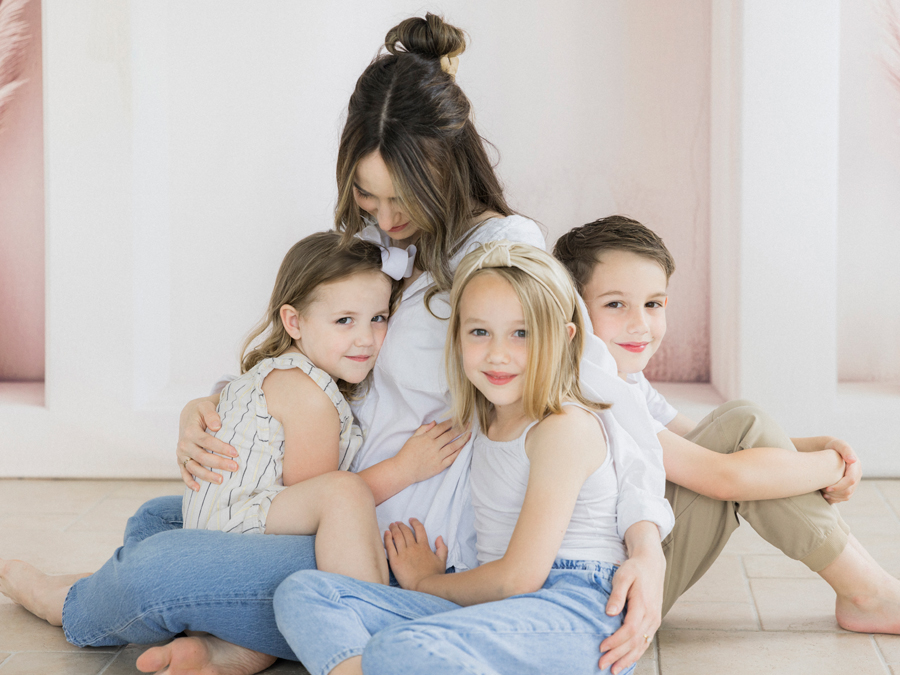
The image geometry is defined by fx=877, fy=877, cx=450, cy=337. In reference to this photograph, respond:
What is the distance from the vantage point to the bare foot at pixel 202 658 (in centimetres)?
151

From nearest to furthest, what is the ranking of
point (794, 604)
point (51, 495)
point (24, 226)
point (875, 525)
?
point (794, 604), point (875, 525), point (51, 495), point (24, 226)

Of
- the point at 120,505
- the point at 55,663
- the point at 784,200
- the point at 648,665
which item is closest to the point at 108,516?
the point at 120,505

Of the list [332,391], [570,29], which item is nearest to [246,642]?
[332,391]

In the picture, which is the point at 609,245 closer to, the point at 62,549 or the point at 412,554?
the point at 412,554

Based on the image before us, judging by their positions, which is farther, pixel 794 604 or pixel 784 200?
pixel 784 200

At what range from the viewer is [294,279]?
5.85 feet

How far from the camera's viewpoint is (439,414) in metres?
1.72

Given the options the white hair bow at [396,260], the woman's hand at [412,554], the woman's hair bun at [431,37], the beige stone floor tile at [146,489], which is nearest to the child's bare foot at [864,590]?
the woman's hand at [412,554]

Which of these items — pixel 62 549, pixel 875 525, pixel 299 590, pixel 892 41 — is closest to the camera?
pixel 299 590

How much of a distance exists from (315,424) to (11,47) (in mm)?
2543

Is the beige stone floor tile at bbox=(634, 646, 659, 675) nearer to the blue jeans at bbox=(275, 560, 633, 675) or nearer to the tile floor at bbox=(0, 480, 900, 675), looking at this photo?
the tile floor at bbox=(0, 480, 900, 675)

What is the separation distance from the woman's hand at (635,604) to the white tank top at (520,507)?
0.24 feet

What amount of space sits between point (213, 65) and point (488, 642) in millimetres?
2593

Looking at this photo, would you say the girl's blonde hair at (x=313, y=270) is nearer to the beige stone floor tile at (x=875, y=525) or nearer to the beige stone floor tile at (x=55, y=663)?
the beige stone floor tile at (x=55, y=663)
